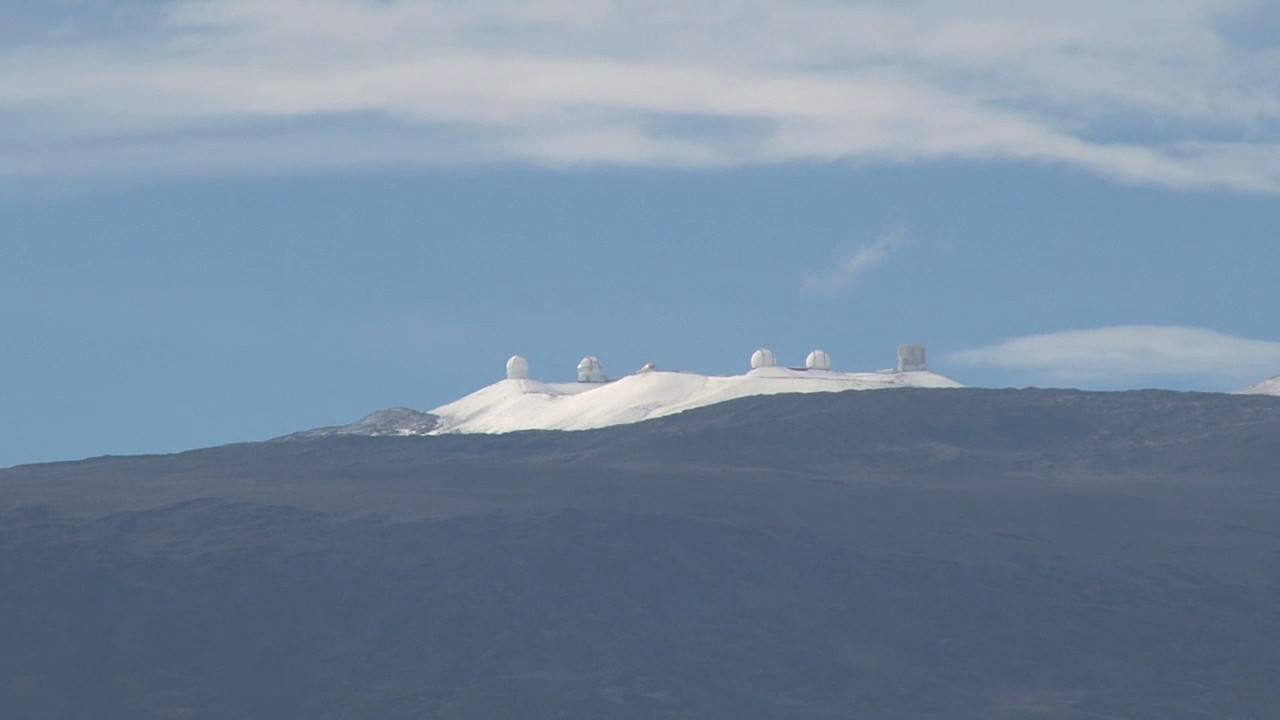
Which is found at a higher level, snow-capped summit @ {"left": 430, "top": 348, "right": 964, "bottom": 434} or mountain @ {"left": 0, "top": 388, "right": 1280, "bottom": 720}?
snow-capped summit @ {"left": 430, "top": 348, "right": 964, "bottom": 434}

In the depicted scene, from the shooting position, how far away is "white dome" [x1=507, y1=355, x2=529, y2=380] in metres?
186

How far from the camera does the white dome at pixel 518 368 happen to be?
611ft

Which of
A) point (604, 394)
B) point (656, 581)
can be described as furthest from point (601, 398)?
point (656, 581)

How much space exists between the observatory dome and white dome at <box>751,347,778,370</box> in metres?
14.3

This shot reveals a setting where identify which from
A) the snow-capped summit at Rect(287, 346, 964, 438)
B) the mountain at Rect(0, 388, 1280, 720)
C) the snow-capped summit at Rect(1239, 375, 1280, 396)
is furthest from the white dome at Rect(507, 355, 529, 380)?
the snow-capped summit at Rect(1239, 375, 1280, 396)

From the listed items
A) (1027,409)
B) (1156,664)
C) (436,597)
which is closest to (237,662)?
(436,597)

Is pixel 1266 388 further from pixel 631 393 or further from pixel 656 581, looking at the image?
pixel 656 581

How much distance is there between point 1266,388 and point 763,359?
4307 cm

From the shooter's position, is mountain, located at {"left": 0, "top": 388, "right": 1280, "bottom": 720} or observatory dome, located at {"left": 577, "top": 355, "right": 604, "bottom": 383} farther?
observatory dome, located at {"left": 577, "top": 355, "right": 604, "bottom": 383}

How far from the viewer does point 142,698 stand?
343 feet

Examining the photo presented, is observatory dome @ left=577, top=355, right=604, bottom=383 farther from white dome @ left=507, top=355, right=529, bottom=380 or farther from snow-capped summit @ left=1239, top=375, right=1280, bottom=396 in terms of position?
snow-capped summit @ left=1239, top=375, right=1280, bottom=396

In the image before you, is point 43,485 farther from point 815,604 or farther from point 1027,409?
point 1027,409

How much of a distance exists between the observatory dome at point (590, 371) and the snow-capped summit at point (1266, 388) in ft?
175

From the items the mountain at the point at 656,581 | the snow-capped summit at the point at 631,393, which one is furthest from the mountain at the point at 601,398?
the mountain at the point at 656,581
